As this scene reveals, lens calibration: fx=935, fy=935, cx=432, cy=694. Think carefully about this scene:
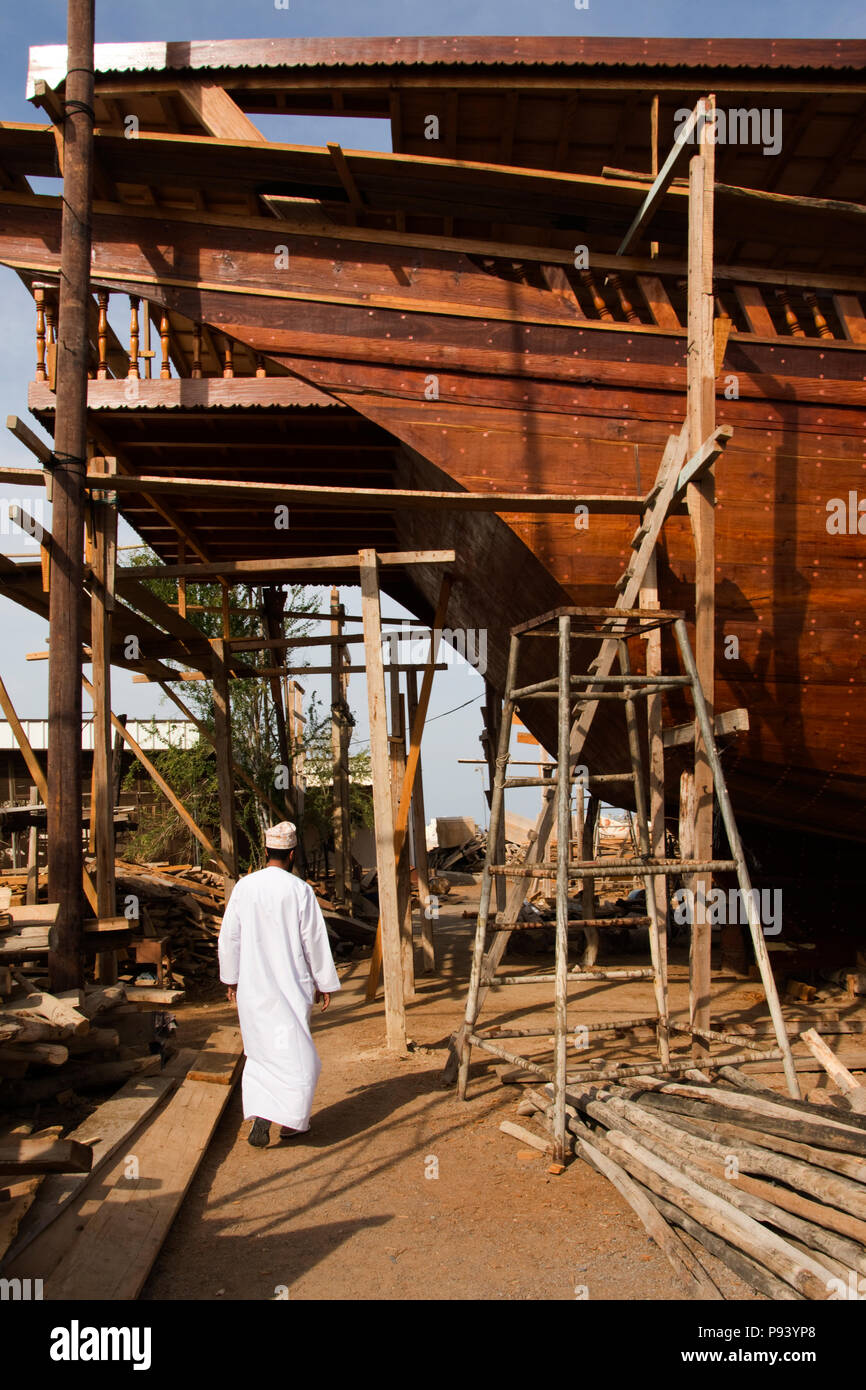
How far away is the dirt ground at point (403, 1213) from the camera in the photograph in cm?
279

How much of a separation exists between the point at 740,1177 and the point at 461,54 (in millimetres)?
6214

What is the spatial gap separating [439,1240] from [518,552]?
13.5ft

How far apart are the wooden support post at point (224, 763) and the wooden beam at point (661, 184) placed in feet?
14.8

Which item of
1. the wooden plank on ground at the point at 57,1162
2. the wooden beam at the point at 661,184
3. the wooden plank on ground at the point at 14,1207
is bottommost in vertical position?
the wooden plank on ground at the point at 14,1207

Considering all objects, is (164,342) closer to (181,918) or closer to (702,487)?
(702,487)

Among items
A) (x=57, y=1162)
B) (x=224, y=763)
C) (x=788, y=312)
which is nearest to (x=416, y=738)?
(x=224, y=763)

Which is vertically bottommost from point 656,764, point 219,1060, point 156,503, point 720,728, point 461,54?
point 219,1060

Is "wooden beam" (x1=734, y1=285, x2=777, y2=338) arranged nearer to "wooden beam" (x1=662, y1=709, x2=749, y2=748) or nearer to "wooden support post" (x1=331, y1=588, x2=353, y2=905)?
"wooden beam" (x1=662, y1=709, x2=749, y2=748)

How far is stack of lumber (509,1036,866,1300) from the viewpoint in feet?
8.39

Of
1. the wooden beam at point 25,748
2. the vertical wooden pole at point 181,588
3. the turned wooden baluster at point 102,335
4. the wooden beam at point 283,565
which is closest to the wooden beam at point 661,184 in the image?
the wooden beam at point 283,565

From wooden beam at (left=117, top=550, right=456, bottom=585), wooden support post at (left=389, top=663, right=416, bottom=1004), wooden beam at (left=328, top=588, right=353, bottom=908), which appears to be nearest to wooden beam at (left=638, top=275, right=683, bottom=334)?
wooden beam at (left=117, top=550, right=456, bottom=585)

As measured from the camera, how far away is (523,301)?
6074 millimetres

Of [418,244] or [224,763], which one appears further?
[224,763]

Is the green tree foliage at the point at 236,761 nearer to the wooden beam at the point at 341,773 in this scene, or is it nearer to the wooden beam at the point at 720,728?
the wooden beam at the point at 341,773
